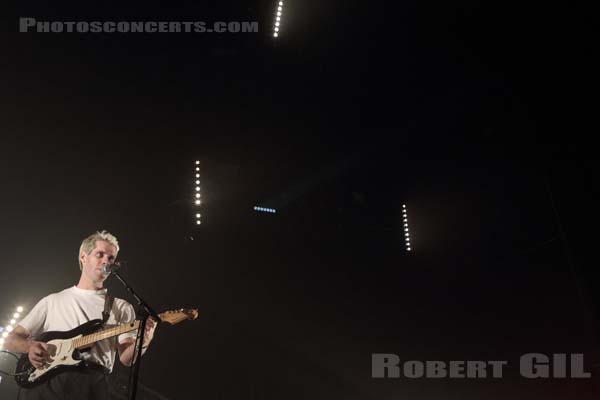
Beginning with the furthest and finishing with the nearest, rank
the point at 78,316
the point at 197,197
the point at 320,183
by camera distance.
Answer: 1. the point at 320,183
2. the point at 197,197
3. the point at 78,316

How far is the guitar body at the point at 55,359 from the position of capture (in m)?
2.51

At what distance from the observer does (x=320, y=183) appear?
5.83 metres

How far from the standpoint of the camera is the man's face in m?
3.01

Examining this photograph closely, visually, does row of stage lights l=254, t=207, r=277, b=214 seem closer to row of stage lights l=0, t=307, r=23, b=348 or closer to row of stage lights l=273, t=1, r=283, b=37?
row of stage lights l=273, t=1, r=283, b=37

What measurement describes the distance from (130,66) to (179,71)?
45 centimetres

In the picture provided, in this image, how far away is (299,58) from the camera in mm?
4914

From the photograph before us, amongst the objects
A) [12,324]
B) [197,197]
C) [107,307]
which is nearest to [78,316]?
[107,307]

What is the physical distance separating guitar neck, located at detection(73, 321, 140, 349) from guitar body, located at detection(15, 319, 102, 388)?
22 millimetres

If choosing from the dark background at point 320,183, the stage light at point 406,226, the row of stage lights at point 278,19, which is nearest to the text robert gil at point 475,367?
the dark background at point 320,183

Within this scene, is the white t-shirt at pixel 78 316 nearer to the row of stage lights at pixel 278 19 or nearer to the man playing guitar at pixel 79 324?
the man playing guitar at pixel 79 324

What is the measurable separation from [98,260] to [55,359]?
2.27 ft

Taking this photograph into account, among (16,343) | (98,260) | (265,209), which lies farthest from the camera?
(265,209)

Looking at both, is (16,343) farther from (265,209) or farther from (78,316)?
(265,209)

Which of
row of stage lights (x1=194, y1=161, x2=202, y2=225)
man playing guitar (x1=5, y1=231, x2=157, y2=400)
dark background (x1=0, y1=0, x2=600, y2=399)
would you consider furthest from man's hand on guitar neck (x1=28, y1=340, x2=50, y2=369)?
row of stage lights (x1=194, y1=161, x2=202, y2=225)
